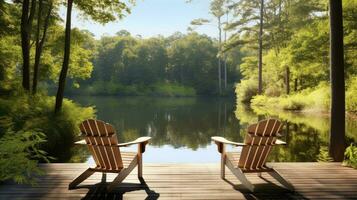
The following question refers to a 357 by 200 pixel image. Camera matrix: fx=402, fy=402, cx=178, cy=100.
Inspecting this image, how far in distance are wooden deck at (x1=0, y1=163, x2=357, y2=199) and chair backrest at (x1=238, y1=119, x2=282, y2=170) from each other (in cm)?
40

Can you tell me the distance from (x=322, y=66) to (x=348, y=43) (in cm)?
387

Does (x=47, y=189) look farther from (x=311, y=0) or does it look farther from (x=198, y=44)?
(x=198, y=44)

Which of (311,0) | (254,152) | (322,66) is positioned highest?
(311,0)

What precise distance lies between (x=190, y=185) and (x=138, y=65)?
200 feet

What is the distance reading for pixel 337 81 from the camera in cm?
669

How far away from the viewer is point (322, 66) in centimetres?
2211

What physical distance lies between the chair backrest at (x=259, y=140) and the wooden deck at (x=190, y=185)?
1.32 feet

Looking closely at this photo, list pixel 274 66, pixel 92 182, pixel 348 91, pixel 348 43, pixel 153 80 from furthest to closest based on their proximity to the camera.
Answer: pixel 153 80 < pixel 274 66 < pixel 348 91 < pixel 348 43 < pixel 92 182

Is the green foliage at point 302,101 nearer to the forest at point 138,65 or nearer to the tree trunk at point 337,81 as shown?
the forest at point 138,65

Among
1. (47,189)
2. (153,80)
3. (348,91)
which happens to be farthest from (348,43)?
(153,80)

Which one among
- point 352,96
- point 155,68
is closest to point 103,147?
point 352,96

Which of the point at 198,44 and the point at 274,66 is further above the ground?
the point at 198,44

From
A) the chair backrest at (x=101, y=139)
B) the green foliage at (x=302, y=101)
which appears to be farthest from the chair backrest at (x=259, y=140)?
the green foliage at (x=302, y=101)

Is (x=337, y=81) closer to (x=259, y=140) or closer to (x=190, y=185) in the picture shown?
(x=259, y=140)
